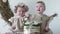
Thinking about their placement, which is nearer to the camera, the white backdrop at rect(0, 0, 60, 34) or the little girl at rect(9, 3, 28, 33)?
the little girl at rect(9, 3, 28, 33)

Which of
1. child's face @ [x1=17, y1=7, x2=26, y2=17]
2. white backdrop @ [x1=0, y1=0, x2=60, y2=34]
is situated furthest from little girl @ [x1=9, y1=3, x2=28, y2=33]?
white backdrop @ [x1=0, y1=0, x2=60, y2=34]

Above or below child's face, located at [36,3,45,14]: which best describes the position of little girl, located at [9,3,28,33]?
below

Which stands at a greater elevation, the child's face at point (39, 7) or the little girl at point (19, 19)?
the child's face at point (39, 7)

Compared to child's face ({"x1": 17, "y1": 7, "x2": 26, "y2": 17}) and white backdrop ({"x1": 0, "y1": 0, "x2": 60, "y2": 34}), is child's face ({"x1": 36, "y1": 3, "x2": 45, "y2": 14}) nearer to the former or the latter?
child's face ({"x1": 17, "y1": 7, "x2": 26, "y2": 17})

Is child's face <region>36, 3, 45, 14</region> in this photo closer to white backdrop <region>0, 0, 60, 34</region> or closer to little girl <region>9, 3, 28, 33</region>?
little girl <region>9, 3, 28, 33</region>

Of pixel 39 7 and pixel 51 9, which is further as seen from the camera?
pixel 51 9

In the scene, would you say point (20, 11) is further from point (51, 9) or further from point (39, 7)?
point (51, 9)

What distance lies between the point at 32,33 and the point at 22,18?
0.13 meters

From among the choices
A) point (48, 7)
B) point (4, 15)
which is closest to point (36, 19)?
point (4, 15)

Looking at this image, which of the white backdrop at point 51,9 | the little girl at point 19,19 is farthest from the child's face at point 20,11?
the white backdrop at point 51,9

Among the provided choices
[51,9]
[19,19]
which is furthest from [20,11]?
[51,9]

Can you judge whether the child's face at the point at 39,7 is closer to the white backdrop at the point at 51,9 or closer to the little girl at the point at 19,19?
the little girl at the point at 19,19

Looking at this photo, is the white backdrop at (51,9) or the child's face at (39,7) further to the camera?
the white backdrop at (51,9)

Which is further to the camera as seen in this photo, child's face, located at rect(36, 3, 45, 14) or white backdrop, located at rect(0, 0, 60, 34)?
white backdrop, located at rect(0, 0, 60, 34)
